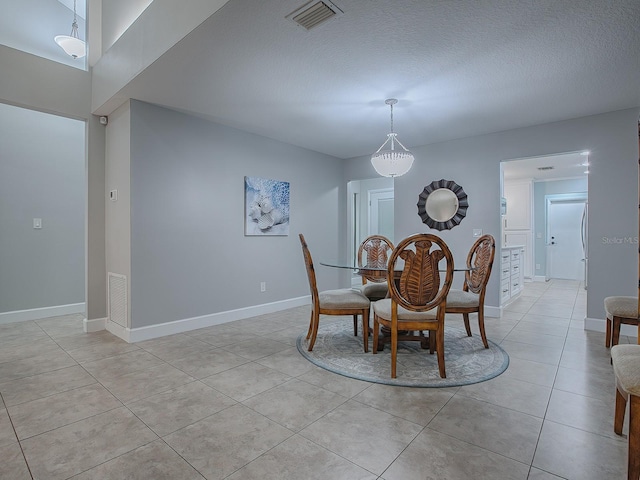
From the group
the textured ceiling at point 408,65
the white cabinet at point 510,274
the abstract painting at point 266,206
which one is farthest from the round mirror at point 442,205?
the abstract painting at point 266,206

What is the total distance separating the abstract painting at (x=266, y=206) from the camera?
416cm

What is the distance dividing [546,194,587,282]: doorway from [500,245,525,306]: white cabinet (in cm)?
286

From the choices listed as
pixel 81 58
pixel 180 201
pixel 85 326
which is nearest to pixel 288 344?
pixel 180 201

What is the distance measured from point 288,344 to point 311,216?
242cm

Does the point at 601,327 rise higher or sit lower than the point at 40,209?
lower

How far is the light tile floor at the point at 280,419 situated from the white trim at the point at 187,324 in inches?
8.2

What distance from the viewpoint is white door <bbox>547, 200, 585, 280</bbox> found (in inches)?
299

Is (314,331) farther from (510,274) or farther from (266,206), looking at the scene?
(510,274)

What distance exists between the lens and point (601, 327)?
3.49 m

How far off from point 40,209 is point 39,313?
129 cm

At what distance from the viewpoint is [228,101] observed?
318cm

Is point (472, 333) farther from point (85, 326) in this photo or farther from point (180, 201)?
point (85, 326)

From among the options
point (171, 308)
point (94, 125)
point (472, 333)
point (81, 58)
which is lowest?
point (472, 333)

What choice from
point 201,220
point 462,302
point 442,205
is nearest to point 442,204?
point 442,205
